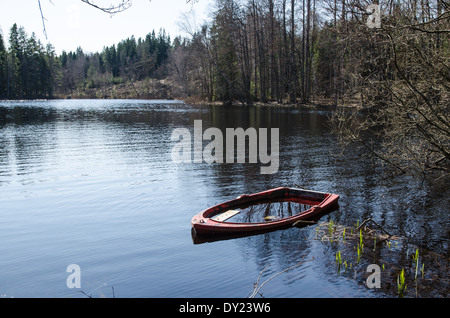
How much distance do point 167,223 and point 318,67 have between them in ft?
164

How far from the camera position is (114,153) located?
62.2ft

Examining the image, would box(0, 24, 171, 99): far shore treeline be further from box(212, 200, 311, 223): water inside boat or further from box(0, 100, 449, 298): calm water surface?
box(212, 200, 311, 223): water inside boat

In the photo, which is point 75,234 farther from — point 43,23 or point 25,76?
point 25,76

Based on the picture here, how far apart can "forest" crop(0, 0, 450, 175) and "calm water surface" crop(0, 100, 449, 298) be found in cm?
191

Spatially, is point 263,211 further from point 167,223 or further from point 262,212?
point 167,223

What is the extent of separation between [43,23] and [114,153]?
1553 centimetres

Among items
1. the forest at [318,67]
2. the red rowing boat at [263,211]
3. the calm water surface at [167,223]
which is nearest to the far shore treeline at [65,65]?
the forest at [318,67]

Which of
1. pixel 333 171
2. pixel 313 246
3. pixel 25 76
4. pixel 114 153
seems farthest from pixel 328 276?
pixel 25 76

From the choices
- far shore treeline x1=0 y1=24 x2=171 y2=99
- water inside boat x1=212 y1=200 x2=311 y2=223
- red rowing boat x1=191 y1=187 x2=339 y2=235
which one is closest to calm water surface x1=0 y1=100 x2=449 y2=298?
red rowing boat x1=191 y1=187 x2=339 y2=235

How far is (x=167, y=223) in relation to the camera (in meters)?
9.44

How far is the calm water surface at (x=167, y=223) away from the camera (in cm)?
662

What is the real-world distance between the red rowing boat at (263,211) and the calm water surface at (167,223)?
27cm

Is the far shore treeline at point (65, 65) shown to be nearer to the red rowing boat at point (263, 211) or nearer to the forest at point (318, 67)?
the forest at point (318, 67)

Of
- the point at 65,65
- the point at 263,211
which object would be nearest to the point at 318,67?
Answer: the point at 263,211
